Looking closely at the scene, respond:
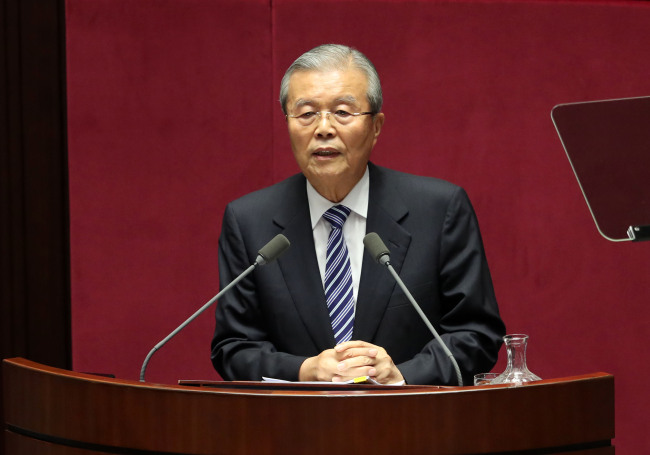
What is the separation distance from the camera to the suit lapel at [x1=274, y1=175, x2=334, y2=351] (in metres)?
2.00

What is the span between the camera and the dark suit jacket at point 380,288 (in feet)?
6.52

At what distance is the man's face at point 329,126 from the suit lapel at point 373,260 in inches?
4.1

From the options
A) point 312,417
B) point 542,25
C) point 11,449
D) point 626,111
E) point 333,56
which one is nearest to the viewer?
point 312,417

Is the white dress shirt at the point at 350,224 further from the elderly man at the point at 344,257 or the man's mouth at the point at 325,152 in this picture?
the man's mouth at the point at 325,152

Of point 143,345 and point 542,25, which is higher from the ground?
point 542,25

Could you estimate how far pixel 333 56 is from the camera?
6.72 feet

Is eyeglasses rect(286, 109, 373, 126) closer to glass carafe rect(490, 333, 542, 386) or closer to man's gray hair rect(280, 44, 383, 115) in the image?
man's gray hair rect(280, 44, 383, 115)

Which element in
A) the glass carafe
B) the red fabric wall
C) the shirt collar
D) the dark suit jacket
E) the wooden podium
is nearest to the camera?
the wooden podium

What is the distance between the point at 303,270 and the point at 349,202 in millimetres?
192

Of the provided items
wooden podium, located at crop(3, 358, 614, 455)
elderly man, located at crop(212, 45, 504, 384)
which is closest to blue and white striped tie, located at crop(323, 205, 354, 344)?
elderly man, located at crop(212, 45, 504, 384)

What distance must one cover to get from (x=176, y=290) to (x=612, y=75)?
1.48 meters

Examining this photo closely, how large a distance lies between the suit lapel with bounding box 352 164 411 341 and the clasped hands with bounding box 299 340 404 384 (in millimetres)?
255

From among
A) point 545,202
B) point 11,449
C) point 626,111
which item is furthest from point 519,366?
point 545,202

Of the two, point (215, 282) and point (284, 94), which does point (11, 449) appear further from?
point (215, 282)
